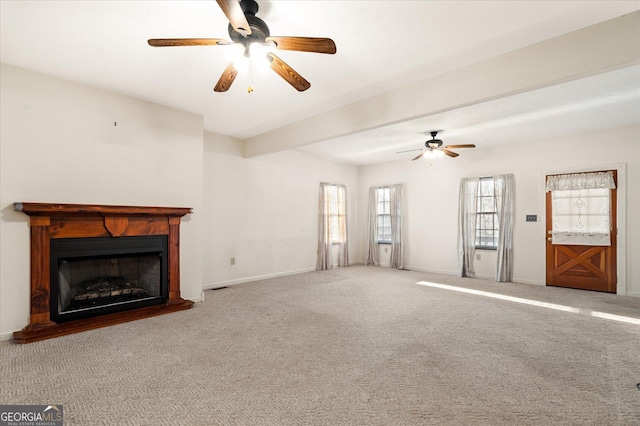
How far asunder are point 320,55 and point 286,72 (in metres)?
0.55

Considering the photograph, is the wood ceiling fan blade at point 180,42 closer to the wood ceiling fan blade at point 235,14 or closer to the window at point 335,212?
the wood ceiling fan blade at point 235,14

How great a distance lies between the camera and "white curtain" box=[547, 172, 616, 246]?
504 cm

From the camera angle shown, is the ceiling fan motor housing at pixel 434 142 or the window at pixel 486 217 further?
the window at pixel 486 217

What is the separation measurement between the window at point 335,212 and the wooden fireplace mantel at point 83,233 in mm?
3973

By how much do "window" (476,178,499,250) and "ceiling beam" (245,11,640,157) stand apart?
3.80 meters

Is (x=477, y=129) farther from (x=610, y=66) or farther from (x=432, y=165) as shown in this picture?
(x=610, y=66)

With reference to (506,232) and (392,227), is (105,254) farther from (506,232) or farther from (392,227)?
(506,232)

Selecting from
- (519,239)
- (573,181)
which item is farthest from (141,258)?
(573,181)

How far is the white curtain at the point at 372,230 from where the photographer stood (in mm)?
7914

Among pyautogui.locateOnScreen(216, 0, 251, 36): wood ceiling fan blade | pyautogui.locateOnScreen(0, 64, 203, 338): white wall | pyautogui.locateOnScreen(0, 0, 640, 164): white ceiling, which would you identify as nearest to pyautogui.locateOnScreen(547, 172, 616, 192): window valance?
pyautogui.locateOnScreen(0, 0, 640, 164): white ceiling

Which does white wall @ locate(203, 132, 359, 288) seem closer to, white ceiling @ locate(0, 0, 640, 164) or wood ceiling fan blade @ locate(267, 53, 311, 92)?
white ceiling @ locate(0, 0, 640, 164)

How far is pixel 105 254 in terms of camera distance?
3551mm

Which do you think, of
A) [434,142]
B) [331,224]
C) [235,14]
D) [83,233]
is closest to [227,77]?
[235,14]

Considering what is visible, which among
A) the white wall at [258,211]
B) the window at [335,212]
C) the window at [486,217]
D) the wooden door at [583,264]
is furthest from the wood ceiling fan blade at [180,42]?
the wooden door at [583,264]
